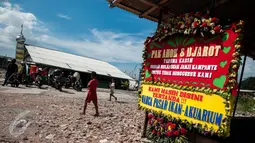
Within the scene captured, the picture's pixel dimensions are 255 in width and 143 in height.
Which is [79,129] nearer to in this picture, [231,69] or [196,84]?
[196,84]

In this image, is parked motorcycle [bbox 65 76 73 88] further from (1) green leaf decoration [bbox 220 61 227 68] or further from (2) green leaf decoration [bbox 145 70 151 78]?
(1) green leaf decoration [bbox 220 61 227 68]

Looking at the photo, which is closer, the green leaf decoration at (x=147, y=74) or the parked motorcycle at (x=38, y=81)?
the green leaf decoration at (x=147, y=74)

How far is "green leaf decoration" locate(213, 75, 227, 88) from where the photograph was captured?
11.2ft

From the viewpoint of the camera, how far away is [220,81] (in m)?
3.47

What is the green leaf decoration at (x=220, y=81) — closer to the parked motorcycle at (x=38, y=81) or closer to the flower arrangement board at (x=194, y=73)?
the flower arrangement board at (x=194, y=73)

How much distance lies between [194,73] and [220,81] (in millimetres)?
608

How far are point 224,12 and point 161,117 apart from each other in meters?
3.05

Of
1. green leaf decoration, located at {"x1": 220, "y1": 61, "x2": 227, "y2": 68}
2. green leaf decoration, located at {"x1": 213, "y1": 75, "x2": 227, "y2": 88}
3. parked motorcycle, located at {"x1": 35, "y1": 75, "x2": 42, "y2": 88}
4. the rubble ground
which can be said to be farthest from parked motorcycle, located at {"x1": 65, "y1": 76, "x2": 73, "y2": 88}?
green leaf decoration, located at {"x1": 220, "y1": 61, "x2": 227, "y2": 68}

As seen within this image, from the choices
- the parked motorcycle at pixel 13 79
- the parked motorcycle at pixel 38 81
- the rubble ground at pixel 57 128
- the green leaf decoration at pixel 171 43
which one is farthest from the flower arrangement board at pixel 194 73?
the parked motorcycle at pixel 38 81

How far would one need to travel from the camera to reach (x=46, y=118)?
651cm

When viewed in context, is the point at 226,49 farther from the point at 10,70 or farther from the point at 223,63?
the point at 10,70

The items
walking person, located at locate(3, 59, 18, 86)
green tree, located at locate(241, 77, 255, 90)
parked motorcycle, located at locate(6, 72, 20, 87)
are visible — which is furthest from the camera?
green tree, located at locate(241, 77, 255, 90)

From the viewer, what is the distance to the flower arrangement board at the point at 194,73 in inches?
131

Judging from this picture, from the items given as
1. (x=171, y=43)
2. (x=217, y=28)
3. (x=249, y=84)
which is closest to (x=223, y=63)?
(x=217, y=28)
